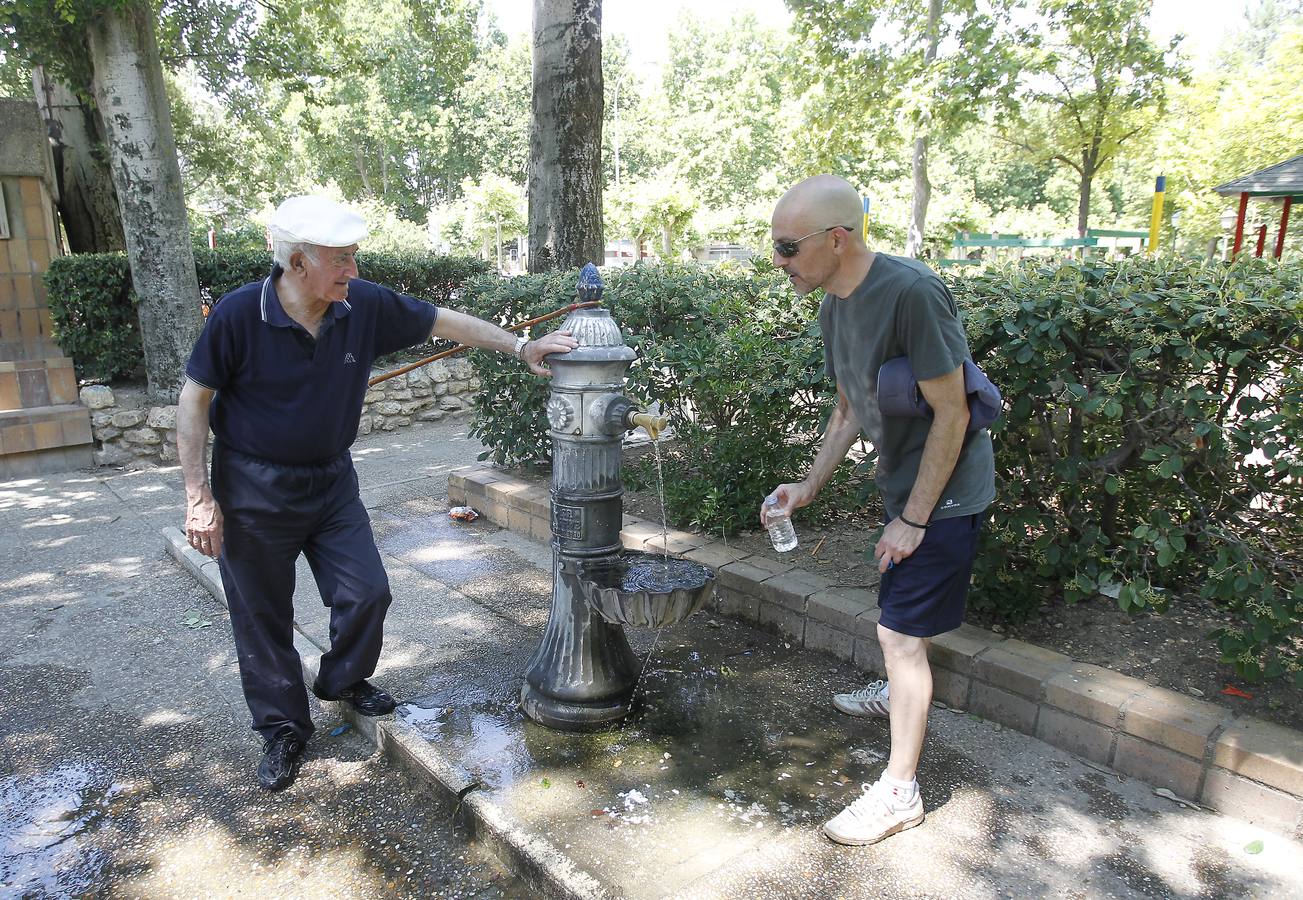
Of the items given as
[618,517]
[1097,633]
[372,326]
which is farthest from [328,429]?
[1097,633]

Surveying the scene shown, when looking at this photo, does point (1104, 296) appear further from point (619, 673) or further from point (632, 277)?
point (632, 277)

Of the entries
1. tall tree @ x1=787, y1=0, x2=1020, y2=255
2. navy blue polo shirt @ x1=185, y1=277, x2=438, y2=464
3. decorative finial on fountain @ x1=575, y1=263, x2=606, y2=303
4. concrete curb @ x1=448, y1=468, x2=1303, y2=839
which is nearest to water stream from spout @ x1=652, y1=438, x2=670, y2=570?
concrete curb @ x1=448, y1=468, x2=1303, y2=839

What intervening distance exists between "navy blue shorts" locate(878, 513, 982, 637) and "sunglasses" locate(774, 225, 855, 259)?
2.76 feet

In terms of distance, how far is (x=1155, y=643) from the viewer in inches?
126

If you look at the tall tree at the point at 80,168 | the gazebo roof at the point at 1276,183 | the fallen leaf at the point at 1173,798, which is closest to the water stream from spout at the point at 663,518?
the fallen leaf at the point at 1173,798

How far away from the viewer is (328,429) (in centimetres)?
281

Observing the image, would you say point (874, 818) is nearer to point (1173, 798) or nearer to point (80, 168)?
point (1173, 798)

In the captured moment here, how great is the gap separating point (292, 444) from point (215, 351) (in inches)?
14.0

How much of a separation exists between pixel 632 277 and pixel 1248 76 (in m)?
25.5

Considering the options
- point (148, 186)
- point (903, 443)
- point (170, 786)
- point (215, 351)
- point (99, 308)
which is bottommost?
point (170, 786)

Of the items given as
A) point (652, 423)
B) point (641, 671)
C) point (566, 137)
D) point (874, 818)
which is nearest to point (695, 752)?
point (641, 671)

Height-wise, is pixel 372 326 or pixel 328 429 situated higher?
pixel 372 326

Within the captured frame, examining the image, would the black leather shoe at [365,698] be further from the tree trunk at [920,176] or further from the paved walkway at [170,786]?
the tree trunk at [920,176]

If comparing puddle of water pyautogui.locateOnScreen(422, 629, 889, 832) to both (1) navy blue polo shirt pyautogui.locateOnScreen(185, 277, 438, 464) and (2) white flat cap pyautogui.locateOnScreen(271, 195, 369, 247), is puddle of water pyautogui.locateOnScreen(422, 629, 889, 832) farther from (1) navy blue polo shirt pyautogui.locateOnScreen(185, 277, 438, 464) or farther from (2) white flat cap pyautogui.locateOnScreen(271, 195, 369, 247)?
(2) white flat cap pyautogui.locateOnScreen(271, 195, 369, 247)
